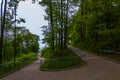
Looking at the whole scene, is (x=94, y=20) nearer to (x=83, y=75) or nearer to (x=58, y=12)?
(x=58, y=12)

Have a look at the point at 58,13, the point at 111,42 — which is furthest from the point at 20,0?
the point at 111,42

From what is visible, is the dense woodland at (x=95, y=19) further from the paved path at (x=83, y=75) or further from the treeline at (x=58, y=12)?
the paved path at (x=83, y=75)

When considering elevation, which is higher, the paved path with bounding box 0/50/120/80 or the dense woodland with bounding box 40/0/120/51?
the dense woodland with bounding box 40/0/120/51

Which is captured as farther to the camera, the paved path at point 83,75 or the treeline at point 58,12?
the treeline at point 58,12

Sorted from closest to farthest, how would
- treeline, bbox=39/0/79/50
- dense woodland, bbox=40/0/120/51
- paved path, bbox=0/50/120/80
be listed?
paved path, bbox=0/50/120/80
dense woodland, bbox=40/0/120/51
treeline, bbox=39/0/79/50

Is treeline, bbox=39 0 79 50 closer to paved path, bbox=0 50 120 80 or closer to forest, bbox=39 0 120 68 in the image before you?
forest, bbox=39 0 120 68

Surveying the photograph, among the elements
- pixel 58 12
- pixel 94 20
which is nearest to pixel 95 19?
pixel 94 20

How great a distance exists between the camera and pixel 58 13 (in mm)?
38469

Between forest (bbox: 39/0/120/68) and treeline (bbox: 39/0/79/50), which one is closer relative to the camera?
forest (bbox: 39/0/120/68)

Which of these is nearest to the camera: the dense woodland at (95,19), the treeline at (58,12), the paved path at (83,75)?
the paved path at (83,75)

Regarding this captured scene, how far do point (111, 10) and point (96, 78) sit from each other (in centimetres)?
1993

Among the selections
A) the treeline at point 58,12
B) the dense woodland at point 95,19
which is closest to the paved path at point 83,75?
the dense woodland at point 95,19

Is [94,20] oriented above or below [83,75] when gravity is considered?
above

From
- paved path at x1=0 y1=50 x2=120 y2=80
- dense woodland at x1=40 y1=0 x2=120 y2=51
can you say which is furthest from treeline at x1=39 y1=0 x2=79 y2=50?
paved path at x1=0 y1=50 x2=120 y2=80
